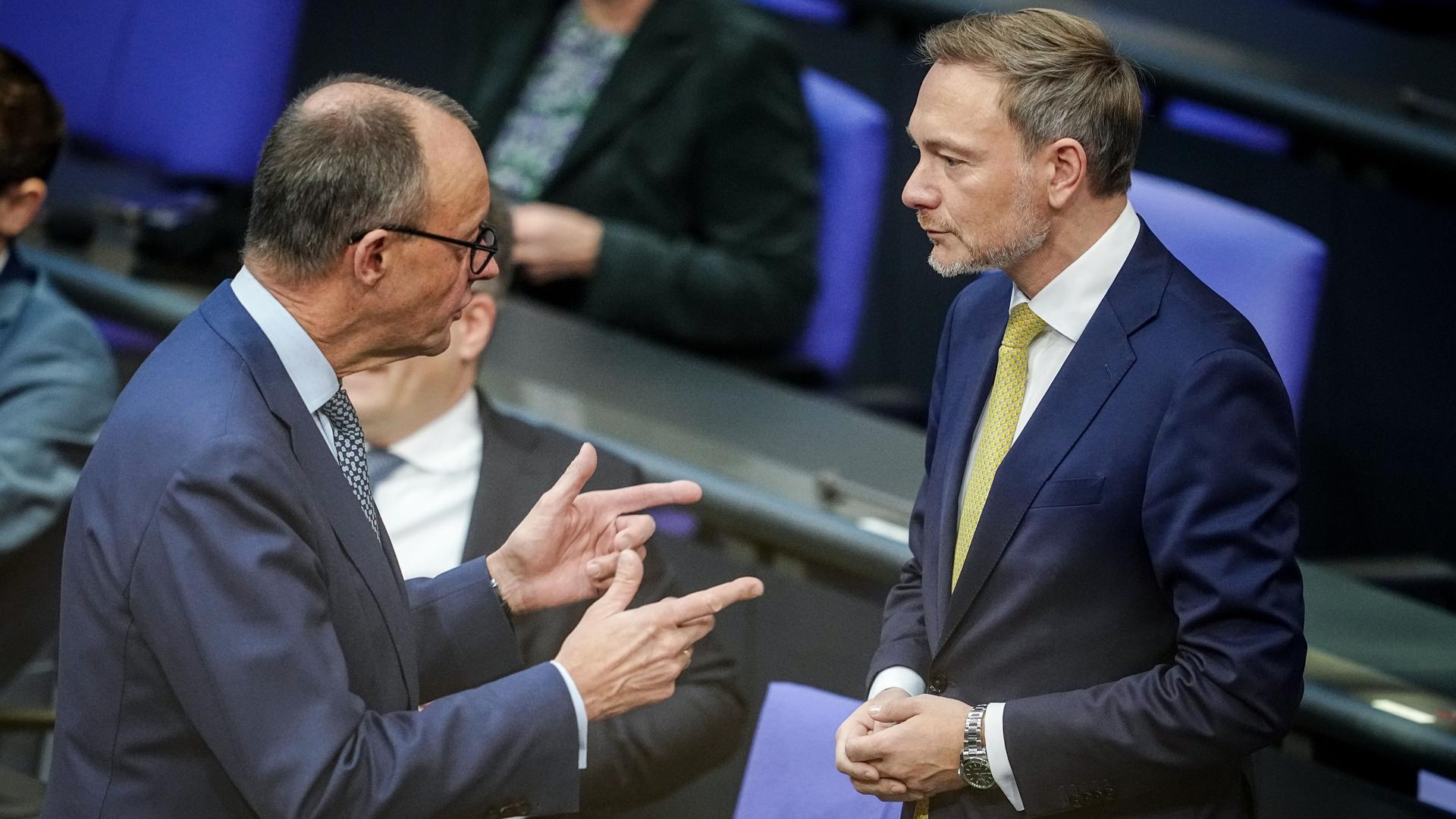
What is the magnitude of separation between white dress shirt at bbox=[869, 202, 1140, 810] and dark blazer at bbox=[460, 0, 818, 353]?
1336mm

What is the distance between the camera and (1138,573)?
4.66 ft

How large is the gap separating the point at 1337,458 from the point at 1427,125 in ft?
2.27

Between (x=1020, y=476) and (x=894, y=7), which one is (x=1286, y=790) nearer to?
(x=1020, y=476)

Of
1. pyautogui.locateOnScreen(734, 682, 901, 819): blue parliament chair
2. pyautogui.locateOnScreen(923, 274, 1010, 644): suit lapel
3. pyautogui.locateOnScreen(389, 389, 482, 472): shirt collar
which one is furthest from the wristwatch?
pyautogui.locateOnScreen(389, 389, 482, 472): shirt collar

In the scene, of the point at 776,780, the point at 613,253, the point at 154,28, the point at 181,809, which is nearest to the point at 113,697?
the point at 181,809

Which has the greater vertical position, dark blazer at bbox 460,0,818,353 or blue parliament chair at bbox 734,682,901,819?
dark blazer at bbox 460,0,818,353

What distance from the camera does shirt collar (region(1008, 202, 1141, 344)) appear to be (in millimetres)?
1478

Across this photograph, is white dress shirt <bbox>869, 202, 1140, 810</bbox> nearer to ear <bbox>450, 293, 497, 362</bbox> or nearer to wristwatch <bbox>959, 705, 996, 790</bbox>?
wristwatch <bbox>959, 705, 996, 790</bbox>

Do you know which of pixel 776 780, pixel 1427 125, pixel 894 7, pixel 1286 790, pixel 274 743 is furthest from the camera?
pixel 894 7

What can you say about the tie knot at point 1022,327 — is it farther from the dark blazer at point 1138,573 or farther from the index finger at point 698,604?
the index finger at point 698,604

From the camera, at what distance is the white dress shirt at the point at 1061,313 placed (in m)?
1.45

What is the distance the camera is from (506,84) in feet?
9.65

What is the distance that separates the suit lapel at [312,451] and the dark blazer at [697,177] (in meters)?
1.36

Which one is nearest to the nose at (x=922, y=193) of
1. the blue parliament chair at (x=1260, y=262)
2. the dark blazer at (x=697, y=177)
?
the blue parliament chair at (x=1260, y=262)
